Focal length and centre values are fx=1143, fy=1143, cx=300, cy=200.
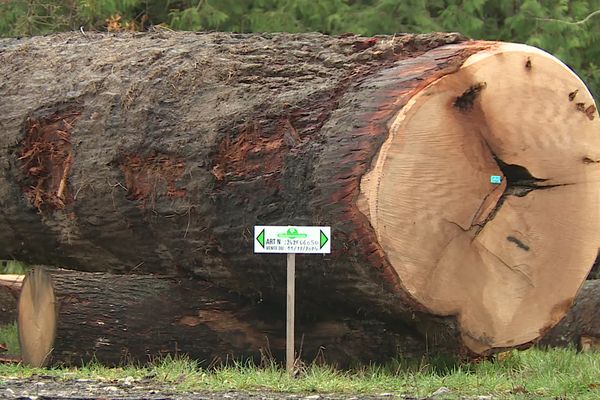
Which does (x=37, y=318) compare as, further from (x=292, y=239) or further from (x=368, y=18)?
(x=368, y=18)

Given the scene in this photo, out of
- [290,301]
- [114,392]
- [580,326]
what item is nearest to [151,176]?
[290,301]

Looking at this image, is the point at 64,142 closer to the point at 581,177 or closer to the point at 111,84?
the point at 111,84

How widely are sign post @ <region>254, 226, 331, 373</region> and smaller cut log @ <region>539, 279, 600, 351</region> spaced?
138 inches

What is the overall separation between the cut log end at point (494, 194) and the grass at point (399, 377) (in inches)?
12.3

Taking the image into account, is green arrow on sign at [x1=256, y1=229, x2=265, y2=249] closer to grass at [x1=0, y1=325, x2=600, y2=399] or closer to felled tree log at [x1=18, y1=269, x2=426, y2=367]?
grass at [x1=0, y1=325, x2=600, y2=399]

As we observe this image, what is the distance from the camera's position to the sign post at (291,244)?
Result: 22.2 ft

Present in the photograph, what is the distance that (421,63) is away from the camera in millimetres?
7148

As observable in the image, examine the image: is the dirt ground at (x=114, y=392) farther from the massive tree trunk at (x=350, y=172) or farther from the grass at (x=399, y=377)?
the massive tree trunk at (x=350, y=172)

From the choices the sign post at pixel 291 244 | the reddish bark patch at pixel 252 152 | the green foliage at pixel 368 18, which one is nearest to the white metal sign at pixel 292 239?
the sign post at pixel 291 244

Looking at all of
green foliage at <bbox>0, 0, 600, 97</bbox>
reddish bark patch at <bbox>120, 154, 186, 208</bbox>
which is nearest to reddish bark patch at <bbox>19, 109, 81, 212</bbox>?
reddish bark patch at <bbox>120, 154, 186, 208</bbox>

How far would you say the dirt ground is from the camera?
5875mm

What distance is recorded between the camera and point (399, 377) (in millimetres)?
6992

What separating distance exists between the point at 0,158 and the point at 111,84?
3.72ft

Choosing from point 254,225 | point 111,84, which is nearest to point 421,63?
point 254,225
